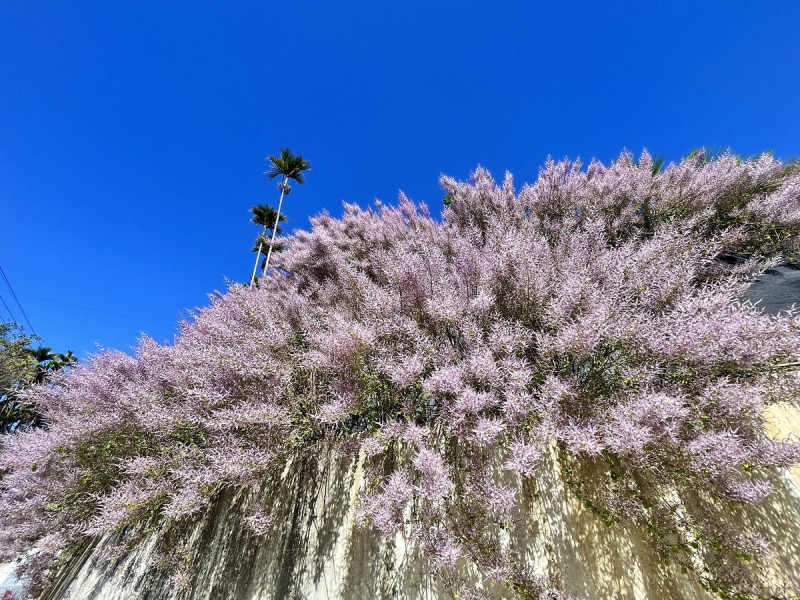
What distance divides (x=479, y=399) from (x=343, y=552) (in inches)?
93.8

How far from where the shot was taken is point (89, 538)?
5133 mm

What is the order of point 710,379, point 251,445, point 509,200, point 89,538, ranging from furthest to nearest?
1. point 509,200
2. point 89,538
3. point 251,445
4. point 710,379

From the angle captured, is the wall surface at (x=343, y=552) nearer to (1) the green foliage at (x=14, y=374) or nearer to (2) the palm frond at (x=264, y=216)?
(1) the green foliage at (x=14, y=374)

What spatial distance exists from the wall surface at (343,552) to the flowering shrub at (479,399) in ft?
0.65

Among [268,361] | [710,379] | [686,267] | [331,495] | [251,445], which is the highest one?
[686,267]

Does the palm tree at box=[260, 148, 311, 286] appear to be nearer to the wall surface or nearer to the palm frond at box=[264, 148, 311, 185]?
the palm frond at box=[264, 148, 311, 185]

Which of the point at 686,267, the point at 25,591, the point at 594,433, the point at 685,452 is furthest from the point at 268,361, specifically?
the point at 25,591

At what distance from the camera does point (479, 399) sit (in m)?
2.39

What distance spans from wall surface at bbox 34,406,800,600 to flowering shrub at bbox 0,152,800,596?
7.8 inches

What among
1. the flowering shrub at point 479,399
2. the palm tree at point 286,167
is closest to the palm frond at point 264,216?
the palm tree at point 286,167

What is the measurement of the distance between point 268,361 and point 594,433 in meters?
2.89

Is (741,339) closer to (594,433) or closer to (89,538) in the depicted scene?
(594,433)

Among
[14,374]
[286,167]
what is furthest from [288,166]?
[14,374]

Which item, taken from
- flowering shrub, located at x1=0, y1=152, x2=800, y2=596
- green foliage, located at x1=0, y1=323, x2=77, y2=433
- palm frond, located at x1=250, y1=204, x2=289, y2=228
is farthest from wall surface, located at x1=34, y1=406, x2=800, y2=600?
palm frond, located at x1=250, y1=204, x2=289, y2=228
